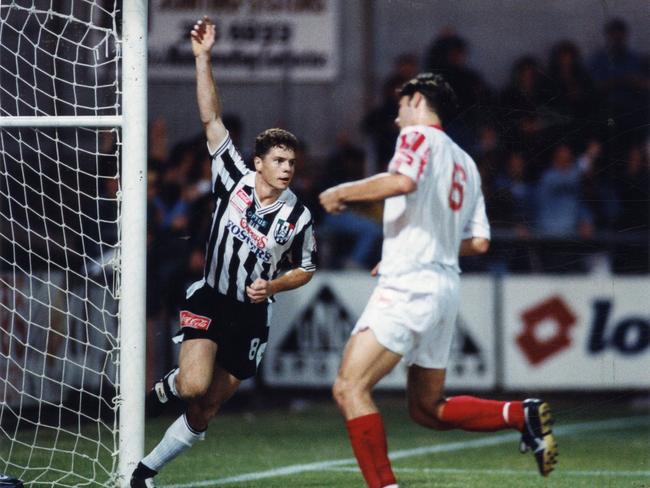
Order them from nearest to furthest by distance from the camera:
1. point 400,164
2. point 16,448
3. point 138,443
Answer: point 400,164
point 138,443
point 16,448

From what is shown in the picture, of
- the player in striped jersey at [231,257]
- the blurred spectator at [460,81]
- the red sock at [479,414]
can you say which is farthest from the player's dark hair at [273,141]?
the blurred spectator at [460,81]

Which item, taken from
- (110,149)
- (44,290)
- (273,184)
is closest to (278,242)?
(273,184)

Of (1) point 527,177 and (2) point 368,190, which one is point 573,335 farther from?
(2) point 368,190

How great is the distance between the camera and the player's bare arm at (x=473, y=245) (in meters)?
6.00

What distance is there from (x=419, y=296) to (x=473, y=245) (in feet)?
1.74

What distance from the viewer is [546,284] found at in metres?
11.7

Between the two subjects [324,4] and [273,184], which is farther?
[324,4]

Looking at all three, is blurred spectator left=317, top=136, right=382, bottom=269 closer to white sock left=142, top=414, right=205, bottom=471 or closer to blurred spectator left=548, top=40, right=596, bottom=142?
blurred spectator left=548, top=40, right=596, bottom=142

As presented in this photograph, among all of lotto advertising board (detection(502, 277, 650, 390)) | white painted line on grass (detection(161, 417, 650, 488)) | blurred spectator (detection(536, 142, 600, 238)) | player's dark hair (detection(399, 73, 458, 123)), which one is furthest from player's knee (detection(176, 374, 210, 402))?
blurred spectator (detection(536, 142, 600, 238))

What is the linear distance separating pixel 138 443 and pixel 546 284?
19.8 ft

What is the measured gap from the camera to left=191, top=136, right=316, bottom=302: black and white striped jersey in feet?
21.9

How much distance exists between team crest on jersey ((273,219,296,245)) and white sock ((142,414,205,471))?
3.50 feet

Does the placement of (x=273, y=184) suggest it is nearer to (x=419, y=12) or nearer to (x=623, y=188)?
(x=623, y=188)

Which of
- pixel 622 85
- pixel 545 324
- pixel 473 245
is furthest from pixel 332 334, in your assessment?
pixel 473 245
